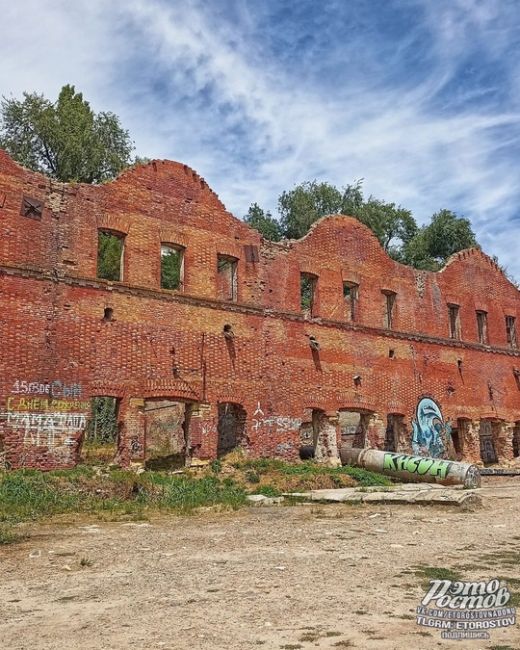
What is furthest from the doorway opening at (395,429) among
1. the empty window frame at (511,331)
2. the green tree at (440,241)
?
the green tree at (440,241)

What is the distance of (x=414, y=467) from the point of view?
18062 millimetres

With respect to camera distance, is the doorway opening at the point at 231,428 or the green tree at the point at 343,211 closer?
the doorway opening at the point at 231,428

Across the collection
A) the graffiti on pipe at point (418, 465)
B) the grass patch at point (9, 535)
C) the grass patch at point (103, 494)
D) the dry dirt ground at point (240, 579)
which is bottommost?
the dry dirt ground at point (240, 579)

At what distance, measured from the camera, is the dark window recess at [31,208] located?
15547mm

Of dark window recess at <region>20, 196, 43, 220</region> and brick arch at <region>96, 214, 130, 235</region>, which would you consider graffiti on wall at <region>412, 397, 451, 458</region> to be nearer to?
brick arch at <region>96, 214, 130, 235</region>

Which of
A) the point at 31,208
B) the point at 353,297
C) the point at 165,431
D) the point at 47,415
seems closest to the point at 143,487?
the point at 47,415

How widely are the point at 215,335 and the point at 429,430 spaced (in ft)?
32.2

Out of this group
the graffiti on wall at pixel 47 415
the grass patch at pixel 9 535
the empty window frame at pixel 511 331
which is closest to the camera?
the grass patch at pixel 9 535

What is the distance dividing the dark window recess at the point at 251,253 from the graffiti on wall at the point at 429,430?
858 centimetres

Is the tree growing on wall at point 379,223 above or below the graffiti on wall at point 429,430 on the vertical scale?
above

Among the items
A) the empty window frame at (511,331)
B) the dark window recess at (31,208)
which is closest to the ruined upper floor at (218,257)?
→ the dark window recess at (31,208)

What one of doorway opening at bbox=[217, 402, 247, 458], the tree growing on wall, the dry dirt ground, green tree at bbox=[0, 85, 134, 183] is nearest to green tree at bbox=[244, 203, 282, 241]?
the tree growing on wall

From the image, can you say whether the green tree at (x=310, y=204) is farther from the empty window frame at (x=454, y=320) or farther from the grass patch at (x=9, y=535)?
the grass patch at (x=9, y=535)

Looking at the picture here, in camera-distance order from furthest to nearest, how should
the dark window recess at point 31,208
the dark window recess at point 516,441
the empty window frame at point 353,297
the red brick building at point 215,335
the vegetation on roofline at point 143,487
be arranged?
the dark window recess at point 516,441 < the empty window frame at point 353,297 < the dark window recess at point 31,208 < the red brick building at point 215,335 < the vegetation on roofline at point 143,487
